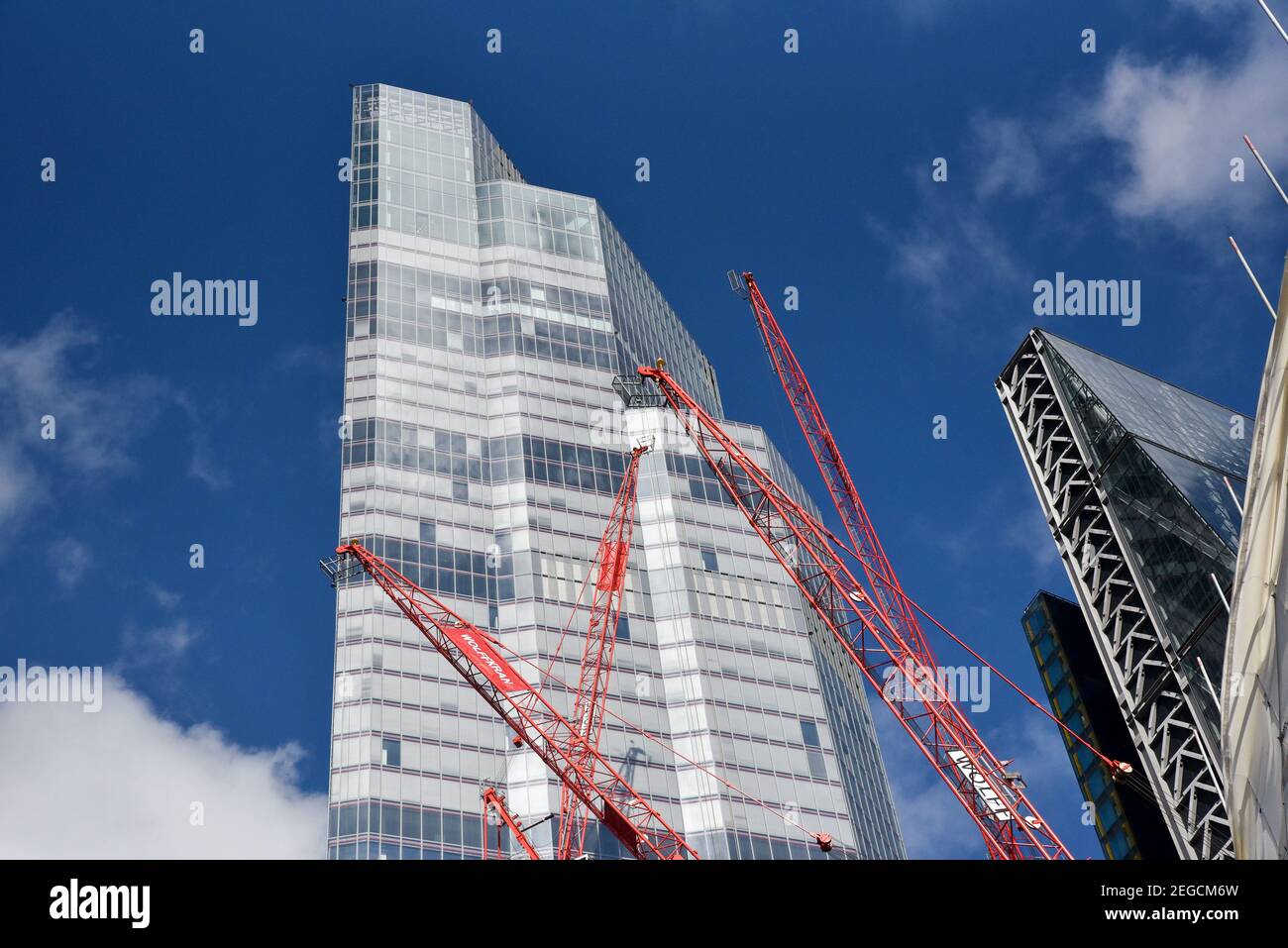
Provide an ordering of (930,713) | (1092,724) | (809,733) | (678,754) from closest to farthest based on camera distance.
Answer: (930,713)
(678,754)
(809,733)
(1092,724)

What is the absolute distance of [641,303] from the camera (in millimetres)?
178375

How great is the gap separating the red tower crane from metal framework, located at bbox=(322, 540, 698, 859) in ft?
4.88

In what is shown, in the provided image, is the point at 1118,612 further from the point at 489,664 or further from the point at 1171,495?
the point at 489,664

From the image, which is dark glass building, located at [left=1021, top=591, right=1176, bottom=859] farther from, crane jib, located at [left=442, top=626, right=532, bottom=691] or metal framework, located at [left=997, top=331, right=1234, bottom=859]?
crane jib, located at [left=442, top=626, right=532, bottom=691]

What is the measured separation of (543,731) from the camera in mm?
115062

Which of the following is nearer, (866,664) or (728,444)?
(866,664)

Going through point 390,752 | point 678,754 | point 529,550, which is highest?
point 529,550

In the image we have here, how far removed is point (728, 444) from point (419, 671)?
3209cm

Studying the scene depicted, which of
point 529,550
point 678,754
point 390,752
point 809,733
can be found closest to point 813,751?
point 809,733

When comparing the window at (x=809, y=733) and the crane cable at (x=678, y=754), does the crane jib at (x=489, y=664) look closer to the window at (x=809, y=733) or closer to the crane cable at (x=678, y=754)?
the crane cable at (x=678, y=754)

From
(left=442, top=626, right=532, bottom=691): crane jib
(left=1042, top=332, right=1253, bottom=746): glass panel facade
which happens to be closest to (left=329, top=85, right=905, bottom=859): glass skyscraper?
(left=442, top=626, right=532, bottom=691): crane jib

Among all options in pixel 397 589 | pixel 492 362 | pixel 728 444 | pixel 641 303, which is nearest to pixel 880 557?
pixel 728 444

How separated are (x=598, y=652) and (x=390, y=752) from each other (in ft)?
66.9
